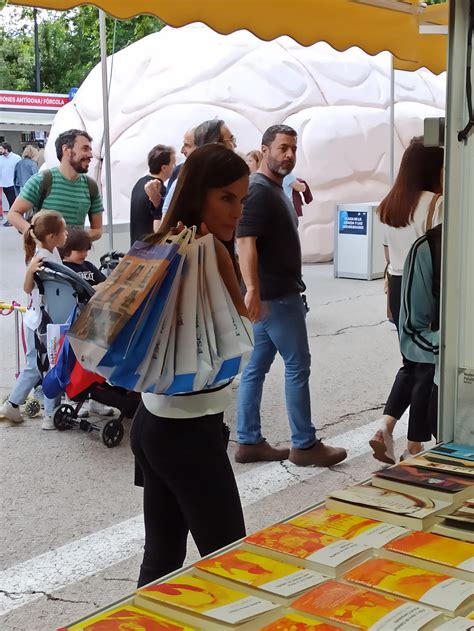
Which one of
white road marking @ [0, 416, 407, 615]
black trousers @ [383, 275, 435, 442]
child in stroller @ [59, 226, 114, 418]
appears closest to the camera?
white road marking @ [0, 416, 407, 615]

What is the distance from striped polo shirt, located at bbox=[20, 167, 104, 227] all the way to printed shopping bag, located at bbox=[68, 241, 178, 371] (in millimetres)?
4465

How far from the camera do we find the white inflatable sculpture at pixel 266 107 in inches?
605

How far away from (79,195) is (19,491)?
2.76 metres

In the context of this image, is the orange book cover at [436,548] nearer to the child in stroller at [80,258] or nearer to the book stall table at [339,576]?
the book stall table at [339,576]

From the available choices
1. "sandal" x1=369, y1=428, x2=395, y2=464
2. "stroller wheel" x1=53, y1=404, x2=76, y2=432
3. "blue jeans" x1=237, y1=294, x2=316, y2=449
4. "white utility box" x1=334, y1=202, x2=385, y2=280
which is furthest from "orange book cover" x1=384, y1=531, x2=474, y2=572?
"white utility box" x1=334, y1=202, x2=385, y2=280

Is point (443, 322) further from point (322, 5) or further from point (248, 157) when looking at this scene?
point (248, 157)

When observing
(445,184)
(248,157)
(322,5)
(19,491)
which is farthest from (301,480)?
(248,157)

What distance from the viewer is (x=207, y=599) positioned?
1.65 m

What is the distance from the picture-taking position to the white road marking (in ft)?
12.9

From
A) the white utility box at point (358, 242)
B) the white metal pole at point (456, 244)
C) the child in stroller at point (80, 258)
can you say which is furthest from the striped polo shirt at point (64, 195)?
the white utility box at point (358, 242)

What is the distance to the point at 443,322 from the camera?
2484 mm

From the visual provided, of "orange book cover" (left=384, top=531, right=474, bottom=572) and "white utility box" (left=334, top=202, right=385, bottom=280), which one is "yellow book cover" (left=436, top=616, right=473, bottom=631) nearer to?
"orange book cover" (left=384, top=531, right=474, bottom=572)

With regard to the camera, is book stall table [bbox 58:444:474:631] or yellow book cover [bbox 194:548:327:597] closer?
book stall table [bbox 58:444:474:631]

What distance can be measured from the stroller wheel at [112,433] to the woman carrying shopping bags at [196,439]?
3.03m
